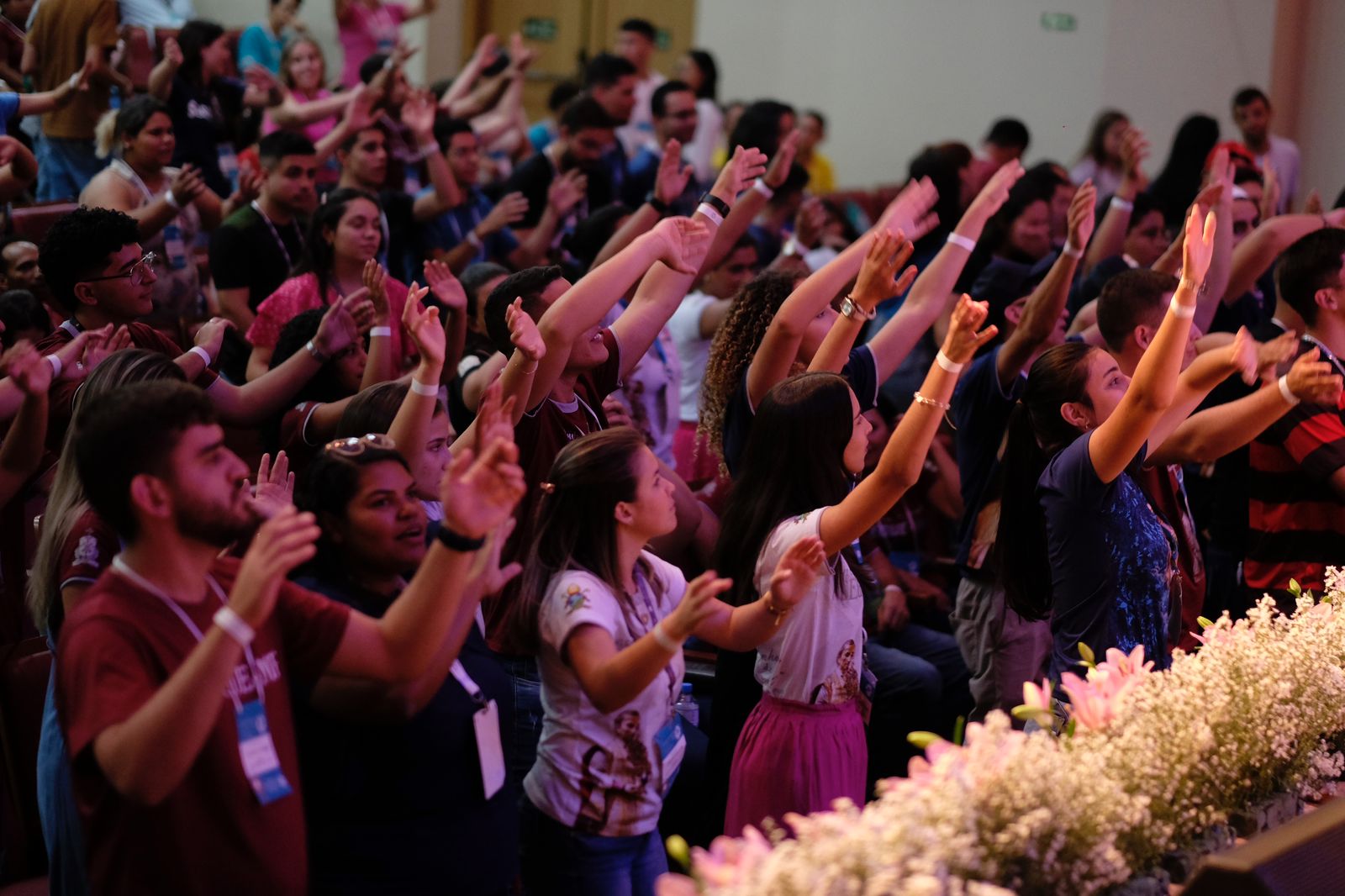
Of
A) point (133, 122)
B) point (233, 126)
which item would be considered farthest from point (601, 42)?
point (133, 122)

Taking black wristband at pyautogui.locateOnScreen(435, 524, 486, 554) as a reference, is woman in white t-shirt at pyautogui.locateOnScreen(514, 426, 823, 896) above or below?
below

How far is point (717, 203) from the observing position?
3773 mm

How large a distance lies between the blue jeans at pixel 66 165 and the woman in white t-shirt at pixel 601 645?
4.00 m

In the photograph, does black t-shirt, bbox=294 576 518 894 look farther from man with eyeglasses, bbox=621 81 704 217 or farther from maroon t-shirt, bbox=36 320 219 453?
man with eyeglasses, bbox=621 81 704 217

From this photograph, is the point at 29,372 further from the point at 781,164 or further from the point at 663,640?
the point at 781,164

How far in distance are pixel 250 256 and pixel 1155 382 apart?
315cm

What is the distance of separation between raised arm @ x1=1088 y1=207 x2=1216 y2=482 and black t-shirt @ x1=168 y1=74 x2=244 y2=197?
14.4 ft

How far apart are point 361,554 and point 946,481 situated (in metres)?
2.93

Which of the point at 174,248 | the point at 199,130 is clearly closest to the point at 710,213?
the point at 174,248

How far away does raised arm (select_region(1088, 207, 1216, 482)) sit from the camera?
9.39 ft

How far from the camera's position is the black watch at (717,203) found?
3766 mm

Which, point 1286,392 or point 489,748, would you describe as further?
point 1286,392

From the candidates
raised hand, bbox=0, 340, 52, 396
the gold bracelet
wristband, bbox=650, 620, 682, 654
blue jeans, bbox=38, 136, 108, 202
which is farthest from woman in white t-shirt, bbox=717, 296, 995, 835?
blue jeans, bbox=38, 136, 108, 202

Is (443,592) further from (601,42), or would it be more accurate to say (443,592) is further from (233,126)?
(601,42)
